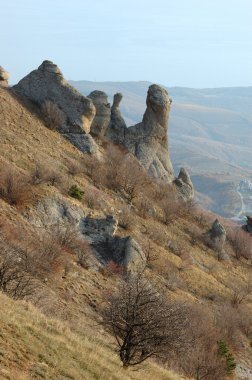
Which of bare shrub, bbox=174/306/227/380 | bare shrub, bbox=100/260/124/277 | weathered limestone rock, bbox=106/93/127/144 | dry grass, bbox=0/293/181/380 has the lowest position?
bare shrub, bbox=174/306/227/380

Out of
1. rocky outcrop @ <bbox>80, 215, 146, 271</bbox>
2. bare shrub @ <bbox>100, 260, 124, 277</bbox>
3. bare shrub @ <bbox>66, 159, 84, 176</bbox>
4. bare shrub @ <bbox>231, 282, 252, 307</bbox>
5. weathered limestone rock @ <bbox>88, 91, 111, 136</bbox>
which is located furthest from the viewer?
weathered limestone rock @ <bbox>88, 91, 111, 136</bbox>

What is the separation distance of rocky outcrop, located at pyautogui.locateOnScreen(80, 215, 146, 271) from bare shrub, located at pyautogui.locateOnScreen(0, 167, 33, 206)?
19.8 ft

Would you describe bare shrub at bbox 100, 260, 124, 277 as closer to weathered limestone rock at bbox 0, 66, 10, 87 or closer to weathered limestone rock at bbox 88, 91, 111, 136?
weathered limestone rock at bbox 88, 91, 111, 136

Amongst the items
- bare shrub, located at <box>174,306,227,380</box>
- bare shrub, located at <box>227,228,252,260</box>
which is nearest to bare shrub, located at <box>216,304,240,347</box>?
bare shrub, located at <box>174,306,227,380</box>

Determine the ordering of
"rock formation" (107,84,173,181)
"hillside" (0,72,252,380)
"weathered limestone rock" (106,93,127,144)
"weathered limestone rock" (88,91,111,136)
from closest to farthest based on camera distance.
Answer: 1. "hillside" (0,72,252,380)
2. "weathered limestone rock" (88,91,111,136)
3. "weathered limestone rock" (106,93,127,144)
4. "rock formation" (107,84,173,181)

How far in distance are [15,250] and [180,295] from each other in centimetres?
1721

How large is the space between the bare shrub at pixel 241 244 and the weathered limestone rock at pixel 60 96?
22917 millimetres

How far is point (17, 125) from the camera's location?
47594 mm

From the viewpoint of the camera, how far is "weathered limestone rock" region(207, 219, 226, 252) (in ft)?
179

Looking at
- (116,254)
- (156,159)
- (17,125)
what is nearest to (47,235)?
(116,254)

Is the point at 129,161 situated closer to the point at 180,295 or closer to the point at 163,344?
the point at 180,295

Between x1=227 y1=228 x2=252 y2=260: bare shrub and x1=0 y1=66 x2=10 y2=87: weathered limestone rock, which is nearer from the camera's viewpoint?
x1=0 y1=66 x2=10 y2=87: weathered limestone rock

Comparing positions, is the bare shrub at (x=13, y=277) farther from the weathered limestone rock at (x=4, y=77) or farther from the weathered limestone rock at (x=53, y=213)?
the weathered limestone rock at (x=4, y=77)

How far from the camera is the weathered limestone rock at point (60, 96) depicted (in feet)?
173
